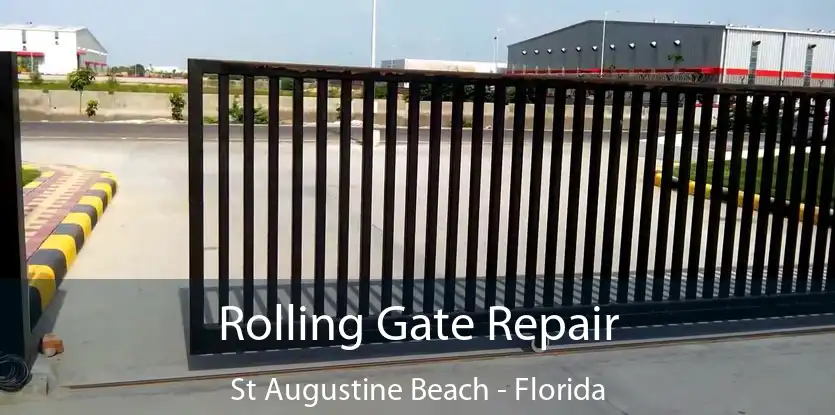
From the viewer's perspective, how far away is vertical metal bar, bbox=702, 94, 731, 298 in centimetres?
475

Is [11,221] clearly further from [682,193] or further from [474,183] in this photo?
[682,193]

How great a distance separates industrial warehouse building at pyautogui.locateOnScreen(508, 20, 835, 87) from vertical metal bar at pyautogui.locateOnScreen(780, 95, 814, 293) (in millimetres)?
40108

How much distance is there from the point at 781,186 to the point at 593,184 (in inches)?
53.9

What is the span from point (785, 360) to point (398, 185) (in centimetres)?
790

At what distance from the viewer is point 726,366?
14.7 ft

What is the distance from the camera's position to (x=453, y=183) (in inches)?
173

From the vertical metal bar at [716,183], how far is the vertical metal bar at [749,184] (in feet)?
0.51

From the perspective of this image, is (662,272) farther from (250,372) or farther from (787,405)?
(250,372)

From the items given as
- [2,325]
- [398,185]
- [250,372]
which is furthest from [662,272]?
[398,185]

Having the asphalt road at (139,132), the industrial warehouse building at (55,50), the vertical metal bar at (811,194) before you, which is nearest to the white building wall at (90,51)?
the industrial warehouse building at (55,50)

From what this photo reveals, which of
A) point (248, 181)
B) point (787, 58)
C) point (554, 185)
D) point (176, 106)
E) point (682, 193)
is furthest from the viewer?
point (787, 58)

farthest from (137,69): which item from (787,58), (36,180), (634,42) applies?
(36,180)

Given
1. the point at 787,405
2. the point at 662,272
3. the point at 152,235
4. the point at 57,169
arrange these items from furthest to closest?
the point at 57,169
the point at 152,235
the point at 662,272
the point at 787,405

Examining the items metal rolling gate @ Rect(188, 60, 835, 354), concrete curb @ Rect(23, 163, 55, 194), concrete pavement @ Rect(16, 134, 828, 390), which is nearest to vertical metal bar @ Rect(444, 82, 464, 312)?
metal rolling gate @ Rect(188, 60, 835, 354)
